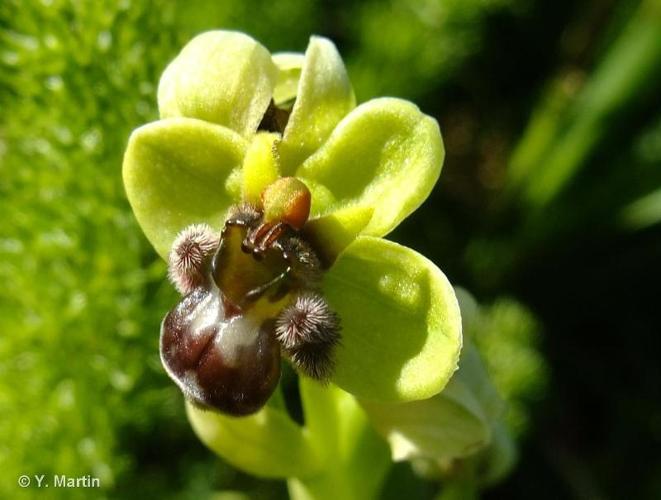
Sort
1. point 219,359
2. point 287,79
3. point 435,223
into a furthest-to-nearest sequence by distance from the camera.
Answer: point 435,223 → point 287,79 → point 219,359

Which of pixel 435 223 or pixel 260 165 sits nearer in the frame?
pixel 260 165

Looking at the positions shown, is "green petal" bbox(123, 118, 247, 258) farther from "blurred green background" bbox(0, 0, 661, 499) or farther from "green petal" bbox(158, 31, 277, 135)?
"blurred green background" bbox(0, 0, 661, 499)

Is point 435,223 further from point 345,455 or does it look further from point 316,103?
point 316,103

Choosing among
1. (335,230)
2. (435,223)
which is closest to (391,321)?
(335,230)

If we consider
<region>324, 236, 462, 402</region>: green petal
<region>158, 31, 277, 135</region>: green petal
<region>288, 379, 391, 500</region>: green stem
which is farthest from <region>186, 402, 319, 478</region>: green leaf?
<region>158, 31, 277, 135</region>: green petal

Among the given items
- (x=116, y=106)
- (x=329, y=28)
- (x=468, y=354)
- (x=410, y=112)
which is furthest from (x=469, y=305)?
(x=329, y=28)

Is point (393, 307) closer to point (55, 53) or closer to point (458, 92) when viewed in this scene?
point (55, 53)
